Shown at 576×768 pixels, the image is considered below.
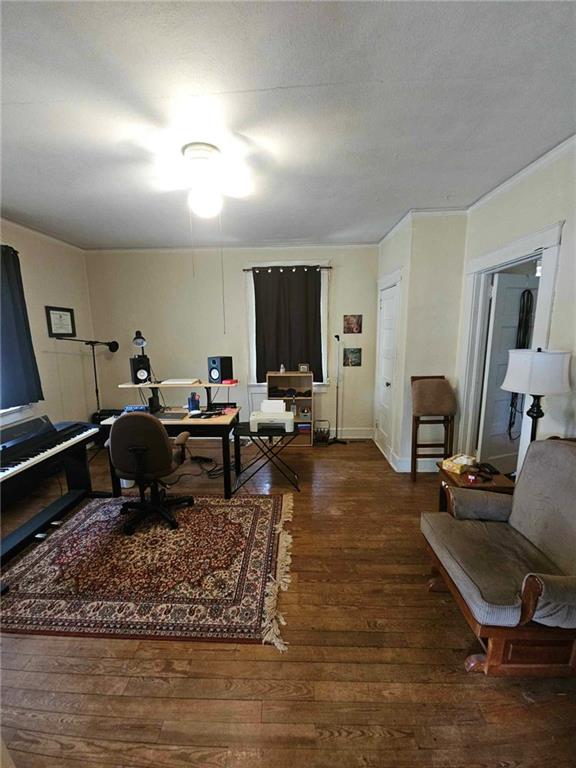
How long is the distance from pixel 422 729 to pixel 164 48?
2.89 meters

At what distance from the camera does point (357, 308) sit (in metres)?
4.14

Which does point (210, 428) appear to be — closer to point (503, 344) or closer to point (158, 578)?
point (158, 578)

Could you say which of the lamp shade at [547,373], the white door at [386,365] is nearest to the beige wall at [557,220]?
the lamp shade at [547,373]

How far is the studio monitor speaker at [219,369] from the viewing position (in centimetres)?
325

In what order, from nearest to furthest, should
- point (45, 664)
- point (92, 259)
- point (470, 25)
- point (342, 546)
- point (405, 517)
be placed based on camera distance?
point (470, 25) < point (45, 664) < point (342, 546) < point (405, 517) < point (92, 259)

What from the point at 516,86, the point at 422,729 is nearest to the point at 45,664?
the point at 422,729

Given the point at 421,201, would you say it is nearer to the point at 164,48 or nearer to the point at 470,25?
the point at 470,25

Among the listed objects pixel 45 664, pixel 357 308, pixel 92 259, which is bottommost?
pixel 45 664

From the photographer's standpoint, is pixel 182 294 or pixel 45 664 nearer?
pixel 45 664

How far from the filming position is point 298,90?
1395 mm

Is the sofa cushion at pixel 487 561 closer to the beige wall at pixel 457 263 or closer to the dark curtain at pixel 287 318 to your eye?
the beige wall at pixel 457 263

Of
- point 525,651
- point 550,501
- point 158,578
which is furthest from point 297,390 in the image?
point 525,651

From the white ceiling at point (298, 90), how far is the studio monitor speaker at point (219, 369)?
156 centimetres

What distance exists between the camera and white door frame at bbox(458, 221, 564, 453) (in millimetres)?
1904
